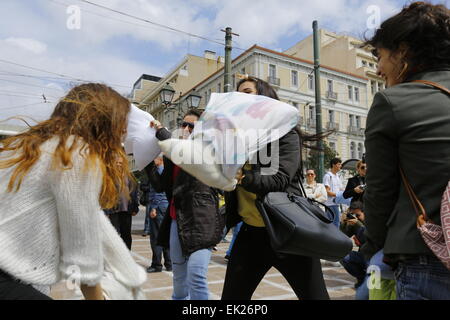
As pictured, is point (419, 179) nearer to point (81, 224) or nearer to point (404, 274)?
point (404, 274)

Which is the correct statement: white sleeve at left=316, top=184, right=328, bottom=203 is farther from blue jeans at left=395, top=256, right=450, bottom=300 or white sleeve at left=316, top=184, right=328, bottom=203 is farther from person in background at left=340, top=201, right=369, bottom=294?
blue jeans at left=395, top=256, right=450, bottom=300

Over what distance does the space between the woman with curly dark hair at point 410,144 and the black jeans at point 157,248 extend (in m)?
4.80

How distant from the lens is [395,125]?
1328 mm

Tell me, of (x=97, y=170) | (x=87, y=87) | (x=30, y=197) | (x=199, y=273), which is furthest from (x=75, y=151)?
(x=199, y=273)

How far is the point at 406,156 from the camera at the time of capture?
1.34m

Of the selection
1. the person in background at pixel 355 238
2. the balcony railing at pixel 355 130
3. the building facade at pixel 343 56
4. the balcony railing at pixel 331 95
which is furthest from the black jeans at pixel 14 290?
the building facade at pixel 343 56

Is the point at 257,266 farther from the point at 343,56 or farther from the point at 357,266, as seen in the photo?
the point at 343,56

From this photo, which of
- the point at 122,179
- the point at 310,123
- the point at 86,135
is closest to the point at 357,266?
the point at 122,179

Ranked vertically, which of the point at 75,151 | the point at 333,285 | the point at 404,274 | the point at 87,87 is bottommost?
the point at 333,285

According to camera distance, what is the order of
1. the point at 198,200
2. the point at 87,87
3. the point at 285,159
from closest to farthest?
the point at 87,87, the point at 285,159, the point at 198,200

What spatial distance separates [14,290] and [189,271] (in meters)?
1.52

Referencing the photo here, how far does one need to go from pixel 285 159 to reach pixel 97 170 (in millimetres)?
1198

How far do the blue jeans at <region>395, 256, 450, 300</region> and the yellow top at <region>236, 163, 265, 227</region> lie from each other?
1012mm
